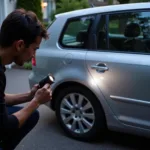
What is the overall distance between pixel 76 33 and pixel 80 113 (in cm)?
93

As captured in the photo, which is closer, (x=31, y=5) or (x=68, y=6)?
(x=31, y=5)

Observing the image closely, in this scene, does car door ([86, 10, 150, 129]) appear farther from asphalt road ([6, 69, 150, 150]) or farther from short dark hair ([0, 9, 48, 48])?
short dark hair ([0, 9, 48, 48])

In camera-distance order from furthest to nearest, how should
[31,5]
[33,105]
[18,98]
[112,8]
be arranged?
[31,5] → [112,8] → [18,98] → [33,105]

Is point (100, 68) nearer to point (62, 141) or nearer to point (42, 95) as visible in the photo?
point (62, 141)

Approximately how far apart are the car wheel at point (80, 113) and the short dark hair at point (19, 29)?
173 centimetres

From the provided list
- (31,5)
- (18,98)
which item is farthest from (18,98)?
(31,5)

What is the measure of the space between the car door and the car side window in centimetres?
16

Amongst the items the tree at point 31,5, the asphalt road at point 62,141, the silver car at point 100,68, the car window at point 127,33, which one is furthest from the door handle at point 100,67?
the tree at point 31,5

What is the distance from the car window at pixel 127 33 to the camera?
3.45 metres

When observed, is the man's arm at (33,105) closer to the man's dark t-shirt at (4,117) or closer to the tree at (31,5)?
the man's dark t-shirt at (4,117)

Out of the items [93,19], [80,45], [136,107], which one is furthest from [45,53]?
[136,107]

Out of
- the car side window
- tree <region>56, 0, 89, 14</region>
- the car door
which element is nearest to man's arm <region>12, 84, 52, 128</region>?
the car door

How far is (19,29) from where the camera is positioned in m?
2.04

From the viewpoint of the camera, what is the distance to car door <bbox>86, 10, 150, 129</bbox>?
3312 millimetres
